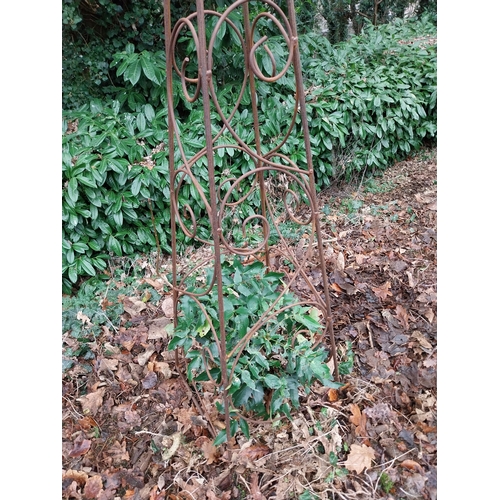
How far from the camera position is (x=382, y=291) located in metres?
2.09

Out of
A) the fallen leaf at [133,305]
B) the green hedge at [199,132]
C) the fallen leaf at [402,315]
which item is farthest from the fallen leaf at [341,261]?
the fallen leaf at [133,305]

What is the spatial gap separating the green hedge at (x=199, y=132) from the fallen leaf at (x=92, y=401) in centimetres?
81

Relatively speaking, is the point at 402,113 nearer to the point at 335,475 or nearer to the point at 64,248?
the point at 64,248

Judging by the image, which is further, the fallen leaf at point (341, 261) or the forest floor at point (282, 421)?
the fallen leaf at point (341, 261)

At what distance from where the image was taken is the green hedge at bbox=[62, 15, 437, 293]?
93.7 inches

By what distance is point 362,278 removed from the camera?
2240 millimetres

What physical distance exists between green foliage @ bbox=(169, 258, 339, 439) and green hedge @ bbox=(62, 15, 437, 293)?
1210 mm

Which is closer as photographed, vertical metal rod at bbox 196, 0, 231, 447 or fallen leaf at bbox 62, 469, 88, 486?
vertical metal rod at bbox 196, 0, 231, 447

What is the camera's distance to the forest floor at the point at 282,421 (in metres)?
1.33

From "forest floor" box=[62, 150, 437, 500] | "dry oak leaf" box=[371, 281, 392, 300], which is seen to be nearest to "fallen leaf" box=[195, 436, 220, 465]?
"forest floor" box=[62, 150, 437, 500]

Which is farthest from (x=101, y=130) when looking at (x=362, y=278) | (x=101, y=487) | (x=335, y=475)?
(x=335, y=475)

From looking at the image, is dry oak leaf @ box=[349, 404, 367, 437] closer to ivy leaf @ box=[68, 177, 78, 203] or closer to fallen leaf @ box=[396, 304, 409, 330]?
fallen leaf @ box=[396, 304, 409, 330]

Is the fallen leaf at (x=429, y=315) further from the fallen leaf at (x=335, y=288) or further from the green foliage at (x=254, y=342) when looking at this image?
the green foliage at (x=254, y=342)

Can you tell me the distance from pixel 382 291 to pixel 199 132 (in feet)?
4.77
